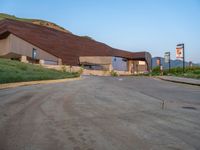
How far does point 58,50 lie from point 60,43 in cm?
397

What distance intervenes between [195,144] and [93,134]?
87.2 inches

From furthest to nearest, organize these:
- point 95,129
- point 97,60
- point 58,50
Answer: point 97,60 → point 58,50 → point 95,129

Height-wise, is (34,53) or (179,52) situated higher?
(34,53)

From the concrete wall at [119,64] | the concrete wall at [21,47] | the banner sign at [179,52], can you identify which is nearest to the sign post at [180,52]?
the banner sign at [179,52]

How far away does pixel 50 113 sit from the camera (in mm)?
8273

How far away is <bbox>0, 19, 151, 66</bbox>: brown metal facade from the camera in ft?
214

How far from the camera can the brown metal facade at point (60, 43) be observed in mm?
65312

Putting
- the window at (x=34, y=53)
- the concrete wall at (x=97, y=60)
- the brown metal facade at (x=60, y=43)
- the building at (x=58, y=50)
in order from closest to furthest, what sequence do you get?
the building at (x=58, y=50)
the window at (x=34, y=53)
the brown metal facade at (x=60, y=43)
the concrete wall at (x=97, y=60)

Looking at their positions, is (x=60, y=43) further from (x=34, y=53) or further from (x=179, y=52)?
(x=179, y=52)

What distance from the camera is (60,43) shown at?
7744 centimetres

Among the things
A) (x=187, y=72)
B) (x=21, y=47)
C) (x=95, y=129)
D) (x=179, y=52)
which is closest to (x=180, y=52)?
(x=179, y=52)

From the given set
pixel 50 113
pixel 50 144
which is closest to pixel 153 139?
pixel 50 144

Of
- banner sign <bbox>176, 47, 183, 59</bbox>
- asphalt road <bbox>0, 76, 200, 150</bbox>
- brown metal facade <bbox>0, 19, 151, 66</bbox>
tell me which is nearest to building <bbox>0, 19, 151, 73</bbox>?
brown metal facade <bbox>0, 19, 151, 66</bbox>

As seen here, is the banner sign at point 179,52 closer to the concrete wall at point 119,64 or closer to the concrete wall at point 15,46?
the concrete wall at point 15,46
